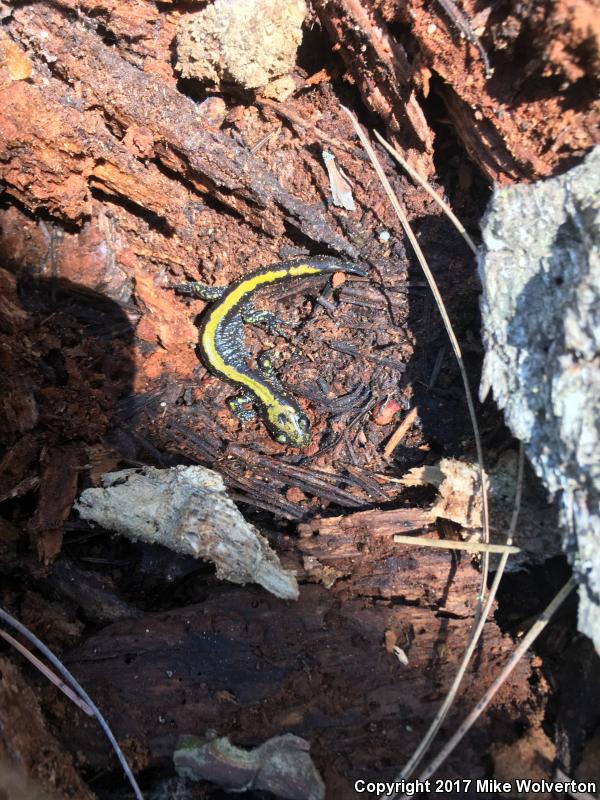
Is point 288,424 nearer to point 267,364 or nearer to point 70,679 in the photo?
point 267,364

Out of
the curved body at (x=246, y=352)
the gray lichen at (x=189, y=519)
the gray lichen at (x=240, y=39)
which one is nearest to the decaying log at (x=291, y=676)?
the gray lichen at (x=189, y=519)

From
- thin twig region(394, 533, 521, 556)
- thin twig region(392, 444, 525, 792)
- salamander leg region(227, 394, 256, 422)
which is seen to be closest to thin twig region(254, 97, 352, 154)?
salamander leg region(227, 394, 256, 422)

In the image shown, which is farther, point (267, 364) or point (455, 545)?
point (267, 364)

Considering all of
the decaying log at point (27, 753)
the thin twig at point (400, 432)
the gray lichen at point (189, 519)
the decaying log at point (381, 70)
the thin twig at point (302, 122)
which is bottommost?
the decaying log at point (27, 753)

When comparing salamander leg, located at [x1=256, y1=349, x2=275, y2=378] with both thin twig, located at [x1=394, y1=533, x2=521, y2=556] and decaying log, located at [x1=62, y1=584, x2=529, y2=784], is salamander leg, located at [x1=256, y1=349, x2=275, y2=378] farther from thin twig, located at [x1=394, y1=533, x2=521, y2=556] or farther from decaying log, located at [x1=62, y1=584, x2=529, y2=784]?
decaying log, located at [x1=62, y1=584, x2=529, y2=784]

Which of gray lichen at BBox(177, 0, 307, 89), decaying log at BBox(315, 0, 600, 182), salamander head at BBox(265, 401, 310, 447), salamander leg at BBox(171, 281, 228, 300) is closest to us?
decaying log at BBox(315, 0, 600, 182)

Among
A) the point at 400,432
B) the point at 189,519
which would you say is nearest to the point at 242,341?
the point at 400,432

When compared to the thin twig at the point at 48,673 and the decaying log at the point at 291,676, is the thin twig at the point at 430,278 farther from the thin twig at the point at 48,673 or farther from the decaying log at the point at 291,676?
the thin twig at the point at 48,673
